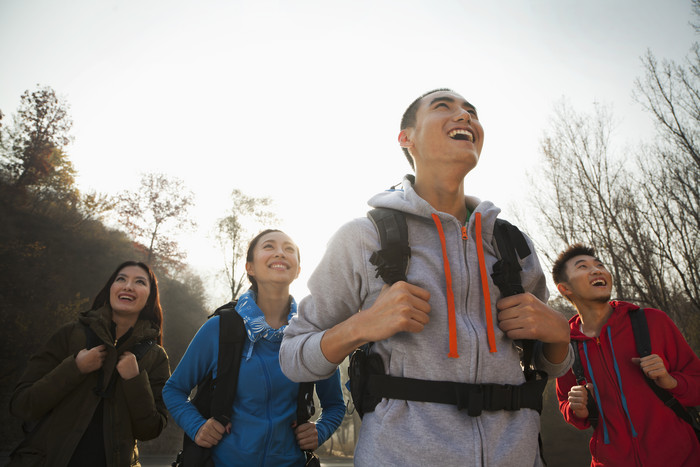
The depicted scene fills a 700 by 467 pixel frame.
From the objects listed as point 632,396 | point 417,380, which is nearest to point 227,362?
point 417,380

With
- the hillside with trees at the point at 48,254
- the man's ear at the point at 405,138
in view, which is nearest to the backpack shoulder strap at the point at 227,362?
the man's ear at the point at 405,138

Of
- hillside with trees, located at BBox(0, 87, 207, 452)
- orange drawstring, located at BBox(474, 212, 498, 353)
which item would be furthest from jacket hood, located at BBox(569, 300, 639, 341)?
hillside with trees, located at BBox(0, 87, 207, 452)

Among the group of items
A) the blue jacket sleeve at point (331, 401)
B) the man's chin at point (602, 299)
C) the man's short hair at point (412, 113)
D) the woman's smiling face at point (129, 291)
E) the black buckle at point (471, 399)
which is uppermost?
the man's short hair at point (412, 113)

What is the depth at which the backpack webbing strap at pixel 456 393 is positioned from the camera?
1354mm

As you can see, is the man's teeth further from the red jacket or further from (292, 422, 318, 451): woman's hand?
the red jacket

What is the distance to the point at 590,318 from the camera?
3.56 metres

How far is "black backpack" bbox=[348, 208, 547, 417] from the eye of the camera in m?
1.38

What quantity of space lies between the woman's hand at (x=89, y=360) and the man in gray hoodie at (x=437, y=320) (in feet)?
7.32

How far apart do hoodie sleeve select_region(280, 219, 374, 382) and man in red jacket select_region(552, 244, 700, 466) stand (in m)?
2.48

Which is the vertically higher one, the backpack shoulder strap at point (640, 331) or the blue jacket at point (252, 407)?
the backpack shoulder strap at point (640, 331)

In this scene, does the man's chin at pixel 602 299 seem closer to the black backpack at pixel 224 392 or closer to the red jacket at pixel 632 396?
the red jacket at pixel 632 396

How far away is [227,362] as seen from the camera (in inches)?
107

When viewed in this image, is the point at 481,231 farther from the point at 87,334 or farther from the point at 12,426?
the point at 12,426

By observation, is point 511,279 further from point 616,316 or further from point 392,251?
point 616,316
